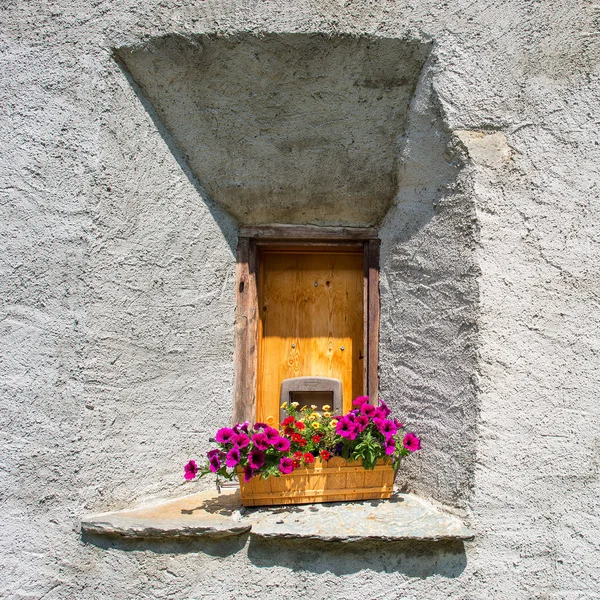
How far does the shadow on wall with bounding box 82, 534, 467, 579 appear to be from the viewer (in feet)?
7.27

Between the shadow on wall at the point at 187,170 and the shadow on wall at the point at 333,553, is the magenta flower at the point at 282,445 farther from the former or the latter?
the shadow on wall at the point at 187,170

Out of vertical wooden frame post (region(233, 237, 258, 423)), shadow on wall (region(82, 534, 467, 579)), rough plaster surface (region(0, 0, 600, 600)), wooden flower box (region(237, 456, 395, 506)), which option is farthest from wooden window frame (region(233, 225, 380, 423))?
shadow on wall (region(82, 534, 467, 579))

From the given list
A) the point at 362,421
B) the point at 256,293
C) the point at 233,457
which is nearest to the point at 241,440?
the point at 233,457

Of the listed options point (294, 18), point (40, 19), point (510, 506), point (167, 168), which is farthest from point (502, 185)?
point (40, 19)

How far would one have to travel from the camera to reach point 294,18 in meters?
2.36

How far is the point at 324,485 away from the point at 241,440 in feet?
1.33

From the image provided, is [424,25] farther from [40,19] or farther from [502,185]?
[40,19]

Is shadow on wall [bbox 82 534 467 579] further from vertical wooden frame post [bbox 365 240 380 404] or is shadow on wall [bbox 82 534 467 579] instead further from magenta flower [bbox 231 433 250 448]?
vertical wooden frame post [bbox 365 240 380 404]

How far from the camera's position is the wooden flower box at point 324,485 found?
2.37 m

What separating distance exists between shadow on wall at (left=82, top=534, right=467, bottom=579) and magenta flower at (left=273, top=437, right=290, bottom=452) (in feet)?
1.07

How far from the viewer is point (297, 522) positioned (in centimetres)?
225

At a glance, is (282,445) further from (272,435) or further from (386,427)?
(386,427)

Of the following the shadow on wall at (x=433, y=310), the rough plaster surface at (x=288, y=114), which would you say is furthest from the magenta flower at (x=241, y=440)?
the rough plaster surface at (x=288, y=114)

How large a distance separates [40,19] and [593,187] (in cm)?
228
